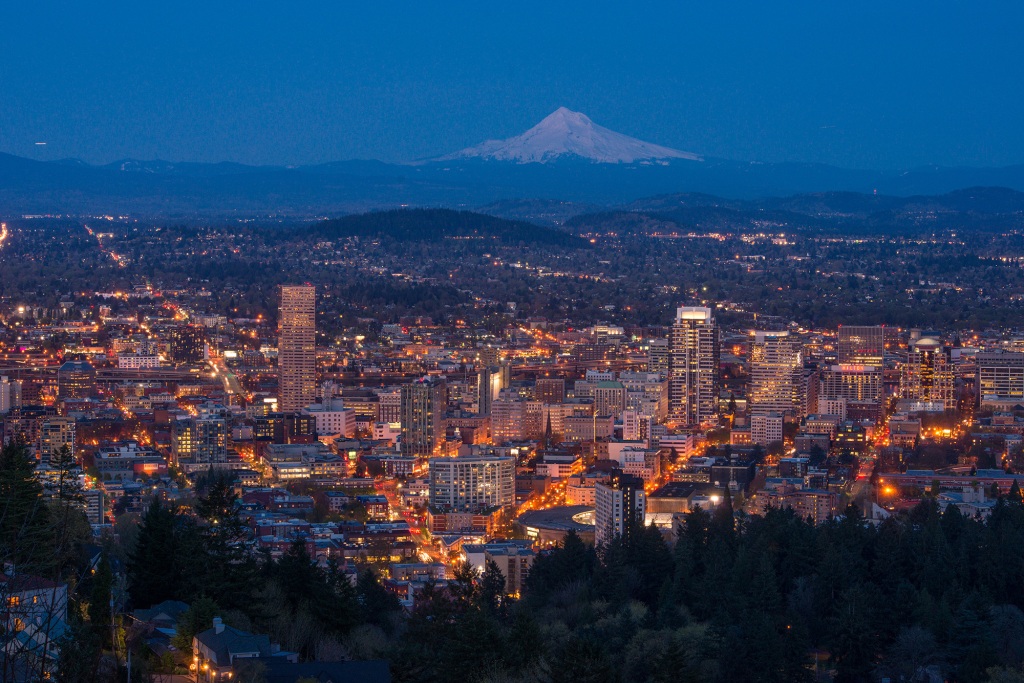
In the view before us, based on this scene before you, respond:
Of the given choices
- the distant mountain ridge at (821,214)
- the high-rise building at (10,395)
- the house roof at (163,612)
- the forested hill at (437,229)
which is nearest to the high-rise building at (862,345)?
the high-rise building at (10,395)

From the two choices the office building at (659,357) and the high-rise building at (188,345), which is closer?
the office building at (659,357)

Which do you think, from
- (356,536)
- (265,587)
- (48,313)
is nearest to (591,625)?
(265,587)

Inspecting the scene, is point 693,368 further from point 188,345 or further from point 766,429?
point 188,345

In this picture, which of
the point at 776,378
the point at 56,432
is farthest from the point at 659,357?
the point at 56,432

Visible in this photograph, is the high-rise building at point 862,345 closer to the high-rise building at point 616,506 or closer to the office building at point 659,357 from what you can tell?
the office building at point 659,357

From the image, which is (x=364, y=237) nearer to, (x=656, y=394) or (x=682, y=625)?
(x=656, y=394)

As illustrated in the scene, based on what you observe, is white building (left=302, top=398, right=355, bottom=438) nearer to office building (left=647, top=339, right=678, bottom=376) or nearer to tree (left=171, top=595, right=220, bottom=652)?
office building (left=647, top=339, right=678, bottom=376)

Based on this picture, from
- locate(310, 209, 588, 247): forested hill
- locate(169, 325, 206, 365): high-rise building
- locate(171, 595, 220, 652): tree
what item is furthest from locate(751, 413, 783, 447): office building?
locate(310, 209, 588, 247): forested hill
